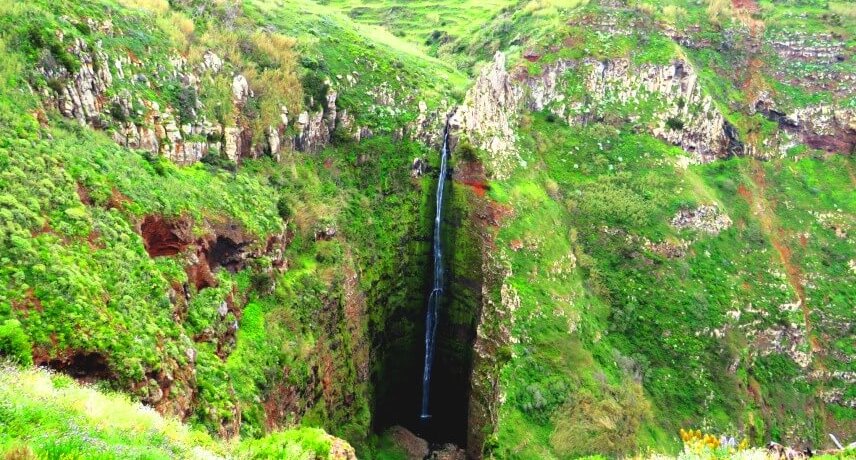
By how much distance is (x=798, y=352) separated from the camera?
162ft

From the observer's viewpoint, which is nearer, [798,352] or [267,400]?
[267,400]

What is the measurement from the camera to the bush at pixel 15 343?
629 inches

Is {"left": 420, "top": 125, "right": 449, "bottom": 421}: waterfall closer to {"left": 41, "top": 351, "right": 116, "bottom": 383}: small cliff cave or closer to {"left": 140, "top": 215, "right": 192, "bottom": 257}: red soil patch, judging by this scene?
{"left": 140, "top": 215, "right": 192, "bottom": 257}: red soil patch

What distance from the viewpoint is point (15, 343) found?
53.0 feet

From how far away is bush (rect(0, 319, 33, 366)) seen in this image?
629 inches

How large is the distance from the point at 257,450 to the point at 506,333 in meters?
27.2

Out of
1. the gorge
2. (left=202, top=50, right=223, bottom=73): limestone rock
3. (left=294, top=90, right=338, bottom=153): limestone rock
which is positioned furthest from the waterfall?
(left=202, top=50, right=223, bottom=73): limestone rock

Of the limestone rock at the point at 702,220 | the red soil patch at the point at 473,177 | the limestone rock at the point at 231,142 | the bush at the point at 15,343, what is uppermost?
the limestone rock at the point at 231,142

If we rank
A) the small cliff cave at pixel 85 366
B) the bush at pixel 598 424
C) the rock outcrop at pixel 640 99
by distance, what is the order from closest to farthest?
the small cliff cave at pixel 85 366, the bush at pixel 598 424, the rock outcrop at pixel 640 99

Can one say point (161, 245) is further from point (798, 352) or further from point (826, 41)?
point (826, 41)

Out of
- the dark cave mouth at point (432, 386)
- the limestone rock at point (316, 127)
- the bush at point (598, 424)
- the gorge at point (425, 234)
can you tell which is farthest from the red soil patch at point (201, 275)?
the bush at point (598, 424)

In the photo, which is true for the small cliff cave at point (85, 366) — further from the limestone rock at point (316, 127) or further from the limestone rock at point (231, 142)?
the limestone rock at point (316, 127)

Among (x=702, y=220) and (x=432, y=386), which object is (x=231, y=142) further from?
(x=702, y=220)

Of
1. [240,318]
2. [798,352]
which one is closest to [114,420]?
[240,318]
